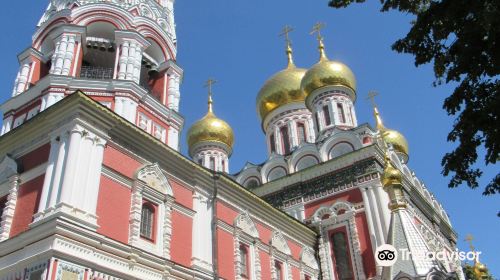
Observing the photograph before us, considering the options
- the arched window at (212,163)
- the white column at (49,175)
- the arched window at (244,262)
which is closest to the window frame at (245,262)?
the arched window at (244,262)

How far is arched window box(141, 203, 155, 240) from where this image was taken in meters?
10.0

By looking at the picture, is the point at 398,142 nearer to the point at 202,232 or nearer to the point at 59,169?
the point at 202,232

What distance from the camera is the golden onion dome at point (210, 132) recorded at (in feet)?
76.9

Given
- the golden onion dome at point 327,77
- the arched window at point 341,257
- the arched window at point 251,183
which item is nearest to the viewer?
the arched window at point 341,257

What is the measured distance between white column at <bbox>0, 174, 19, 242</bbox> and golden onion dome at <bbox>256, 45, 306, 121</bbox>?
14.8 metres

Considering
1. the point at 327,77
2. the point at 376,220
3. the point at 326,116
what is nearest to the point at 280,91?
the point at 327,77

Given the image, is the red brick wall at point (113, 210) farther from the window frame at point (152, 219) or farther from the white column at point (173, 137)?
the white column at point (173, 137)

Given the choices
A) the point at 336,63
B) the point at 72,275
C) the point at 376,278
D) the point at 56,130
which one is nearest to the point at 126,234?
the point at 72,275

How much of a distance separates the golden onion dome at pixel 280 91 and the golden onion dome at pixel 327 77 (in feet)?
4.44

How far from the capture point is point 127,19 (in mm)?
13148

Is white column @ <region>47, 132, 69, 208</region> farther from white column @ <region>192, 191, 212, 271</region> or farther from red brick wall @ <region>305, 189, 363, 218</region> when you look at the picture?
red brick wall @ <region>305, 189, 363, 218</region>

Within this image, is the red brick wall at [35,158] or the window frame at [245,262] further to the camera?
the window frame at [245,262]

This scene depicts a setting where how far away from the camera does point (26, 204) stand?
9.30 meters

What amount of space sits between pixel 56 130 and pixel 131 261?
2818mm
